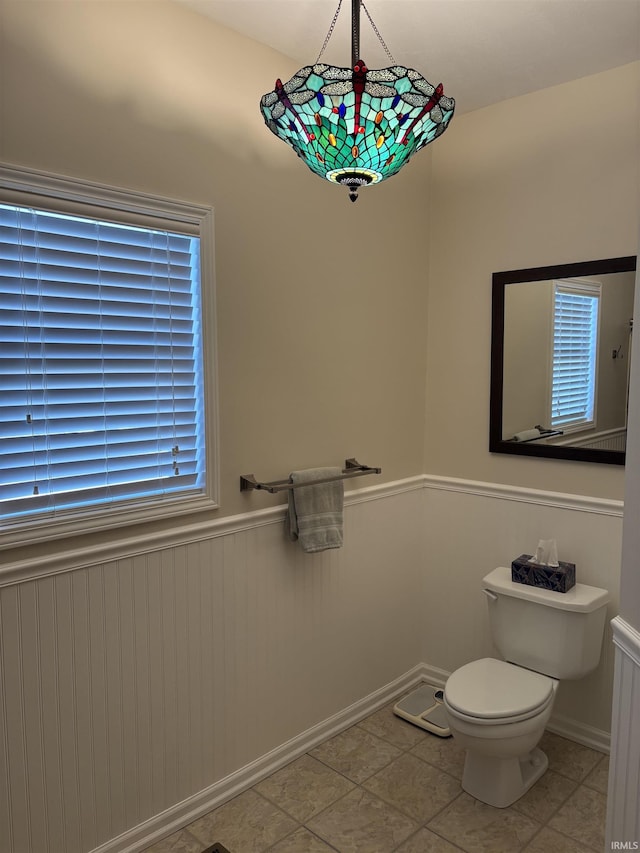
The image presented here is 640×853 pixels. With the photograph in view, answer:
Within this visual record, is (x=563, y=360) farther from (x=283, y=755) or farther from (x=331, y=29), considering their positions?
(x=283, y=755)

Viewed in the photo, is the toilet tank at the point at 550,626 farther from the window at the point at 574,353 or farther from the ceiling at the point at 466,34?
the ceiling at the point at 466,34

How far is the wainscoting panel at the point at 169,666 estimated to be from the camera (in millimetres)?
1778

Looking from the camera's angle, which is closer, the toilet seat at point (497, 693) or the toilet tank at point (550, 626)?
the toilet seat at point (497, 693)

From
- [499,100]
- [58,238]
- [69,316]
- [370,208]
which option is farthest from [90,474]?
[499,100]

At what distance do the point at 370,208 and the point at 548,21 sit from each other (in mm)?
906

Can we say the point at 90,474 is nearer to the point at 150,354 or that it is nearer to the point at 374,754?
the point at 150,354

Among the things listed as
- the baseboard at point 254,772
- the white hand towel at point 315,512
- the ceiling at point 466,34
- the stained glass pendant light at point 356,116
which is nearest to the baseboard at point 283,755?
the baseboard at point 254,772

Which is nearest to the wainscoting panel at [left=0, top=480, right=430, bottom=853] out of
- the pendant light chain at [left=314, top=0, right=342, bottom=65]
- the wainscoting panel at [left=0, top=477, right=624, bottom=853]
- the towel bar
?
the wainscoting panel at [left=0, top=477, right=624, bottom=853]

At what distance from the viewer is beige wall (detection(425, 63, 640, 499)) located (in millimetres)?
2418

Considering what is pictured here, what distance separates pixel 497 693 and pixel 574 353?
4.47 feet

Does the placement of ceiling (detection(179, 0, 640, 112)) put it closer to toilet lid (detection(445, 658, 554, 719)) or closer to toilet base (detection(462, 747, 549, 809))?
toilet lid (detection(445, 658, 554, 719))

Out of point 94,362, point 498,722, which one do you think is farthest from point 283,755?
point 94,362

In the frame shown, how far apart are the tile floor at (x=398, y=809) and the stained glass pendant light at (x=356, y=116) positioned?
208 centimetres

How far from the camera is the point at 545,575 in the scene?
2486 millimetres
